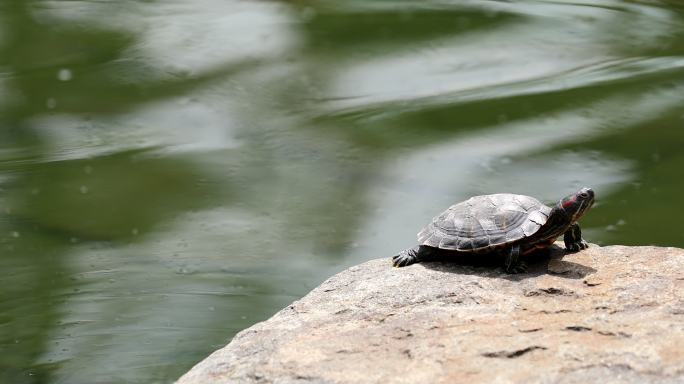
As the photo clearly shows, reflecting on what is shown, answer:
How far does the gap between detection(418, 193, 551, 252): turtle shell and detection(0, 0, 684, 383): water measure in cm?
129

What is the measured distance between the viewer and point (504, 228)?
378 centimetres

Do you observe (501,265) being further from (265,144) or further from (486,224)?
(265,144)

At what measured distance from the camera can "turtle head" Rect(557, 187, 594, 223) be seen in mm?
3750

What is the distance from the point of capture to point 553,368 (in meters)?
2.96

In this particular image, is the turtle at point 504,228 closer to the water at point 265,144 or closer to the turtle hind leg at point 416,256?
the turtle hind leg at point 416,256

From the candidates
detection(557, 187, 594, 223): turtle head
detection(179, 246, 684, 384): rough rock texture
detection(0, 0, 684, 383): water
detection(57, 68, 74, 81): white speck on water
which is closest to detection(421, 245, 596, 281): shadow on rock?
detection(179, 246, 684, 384): rough rock texture

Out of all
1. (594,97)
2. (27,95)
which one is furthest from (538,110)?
(27,95)

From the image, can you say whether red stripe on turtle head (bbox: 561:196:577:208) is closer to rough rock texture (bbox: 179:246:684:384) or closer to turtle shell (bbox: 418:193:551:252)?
turtle shell (bbox: 418:193:551:252)

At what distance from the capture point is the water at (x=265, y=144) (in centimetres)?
511

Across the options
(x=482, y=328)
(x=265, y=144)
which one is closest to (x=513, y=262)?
(x=482, y=328)

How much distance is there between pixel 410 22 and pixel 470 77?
0.90m

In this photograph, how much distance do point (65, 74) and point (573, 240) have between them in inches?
178

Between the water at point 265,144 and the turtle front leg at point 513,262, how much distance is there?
4.81 ft

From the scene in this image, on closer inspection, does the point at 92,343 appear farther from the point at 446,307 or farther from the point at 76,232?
the point at 446,307
